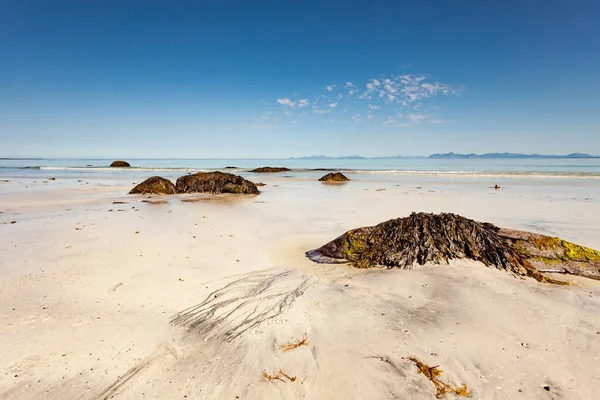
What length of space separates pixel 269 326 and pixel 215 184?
14.1 m

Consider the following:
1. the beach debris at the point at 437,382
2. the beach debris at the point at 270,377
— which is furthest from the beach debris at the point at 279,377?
the beach debris at the point at 437,382

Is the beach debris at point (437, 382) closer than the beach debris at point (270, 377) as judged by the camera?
Yes

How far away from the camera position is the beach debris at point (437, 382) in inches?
91.5

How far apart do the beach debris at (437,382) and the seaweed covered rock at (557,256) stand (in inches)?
129

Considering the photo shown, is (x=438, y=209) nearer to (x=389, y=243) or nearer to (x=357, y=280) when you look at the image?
(x=389, y=243)

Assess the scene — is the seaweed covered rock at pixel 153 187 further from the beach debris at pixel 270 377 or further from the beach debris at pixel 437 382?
the beach debris at pixel 437 382

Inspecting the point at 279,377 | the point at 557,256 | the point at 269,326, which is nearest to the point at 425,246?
the point at 557,256

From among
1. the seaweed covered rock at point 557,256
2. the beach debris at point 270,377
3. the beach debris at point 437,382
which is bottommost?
the beach debris at point 270,377

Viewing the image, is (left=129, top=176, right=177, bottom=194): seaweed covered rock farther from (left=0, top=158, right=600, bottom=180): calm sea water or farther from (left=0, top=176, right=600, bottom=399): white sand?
(left=0, top=158, right=600, bottom=180): calm sea water

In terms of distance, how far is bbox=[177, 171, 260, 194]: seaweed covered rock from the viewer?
16.1 metres

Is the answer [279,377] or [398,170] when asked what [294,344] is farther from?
[398,170]

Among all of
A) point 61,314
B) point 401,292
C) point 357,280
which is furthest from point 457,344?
point 61,314

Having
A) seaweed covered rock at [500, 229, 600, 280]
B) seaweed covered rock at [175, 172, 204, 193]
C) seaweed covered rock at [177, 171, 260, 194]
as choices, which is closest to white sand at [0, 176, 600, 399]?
seaweed covered rock at [500, 229, 600, 280]

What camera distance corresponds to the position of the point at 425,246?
5020 mm
